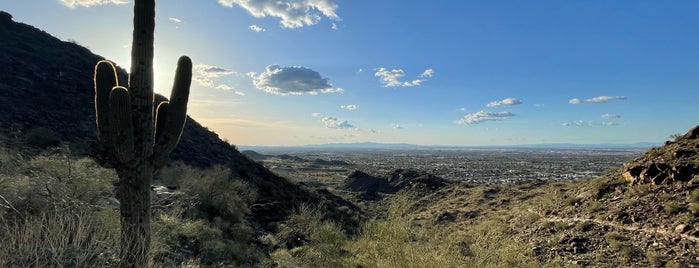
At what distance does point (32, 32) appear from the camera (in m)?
35.3

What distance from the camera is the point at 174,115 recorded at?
788cm

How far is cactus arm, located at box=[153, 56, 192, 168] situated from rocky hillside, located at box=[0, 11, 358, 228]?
42.7ft

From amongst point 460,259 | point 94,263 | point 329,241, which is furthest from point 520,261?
Answer: point 94,263

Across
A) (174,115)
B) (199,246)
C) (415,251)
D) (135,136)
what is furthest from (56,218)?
(415,251)

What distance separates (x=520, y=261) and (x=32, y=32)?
42862 mm

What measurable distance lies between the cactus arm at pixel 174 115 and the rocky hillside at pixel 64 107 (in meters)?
13.0

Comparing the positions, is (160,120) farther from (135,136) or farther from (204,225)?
(204,225)

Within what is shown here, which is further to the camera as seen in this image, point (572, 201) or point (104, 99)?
point (572, 201)

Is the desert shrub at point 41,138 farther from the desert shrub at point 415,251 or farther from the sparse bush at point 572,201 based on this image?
the sparse bush at point 572,201

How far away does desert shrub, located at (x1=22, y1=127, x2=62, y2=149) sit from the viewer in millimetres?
18033

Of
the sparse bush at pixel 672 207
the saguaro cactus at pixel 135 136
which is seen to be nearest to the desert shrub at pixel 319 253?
the saguaro cactus at pixel 135 136

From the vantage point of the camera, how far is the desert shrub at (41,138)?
1803cm

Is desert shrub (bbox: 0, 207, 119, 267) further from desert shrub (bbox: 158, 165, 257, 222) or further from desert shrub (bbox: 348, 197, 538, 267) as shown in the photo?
desert shrub (bbox: 158, 165, 257, 222)

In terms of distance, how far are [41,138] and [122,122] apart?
1585 cm
